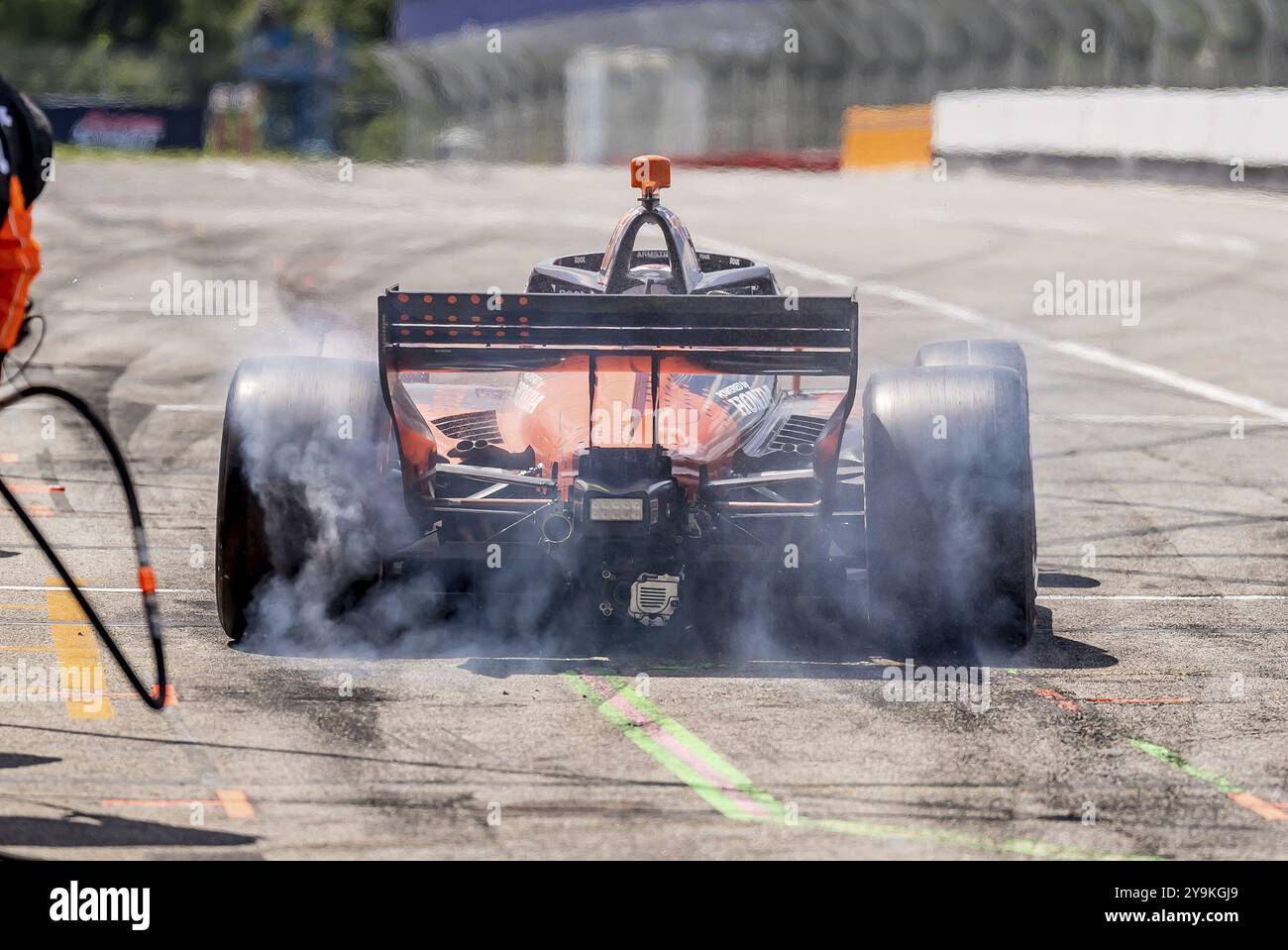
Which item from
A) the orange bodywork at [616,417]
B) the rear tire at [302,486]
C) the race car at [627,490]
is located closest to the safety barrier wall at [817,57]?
the orange bodywork at [616,417]

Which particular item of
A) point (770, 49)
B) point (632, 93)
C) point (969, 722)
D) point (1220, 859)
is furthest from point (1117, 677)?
point (632, 93)

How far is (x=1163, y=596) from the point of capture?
1021cm

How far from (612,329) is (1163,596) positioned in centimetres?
322

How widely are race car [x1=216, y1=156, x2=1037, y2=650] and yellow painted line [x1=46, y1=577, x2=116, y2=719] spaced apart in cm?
60

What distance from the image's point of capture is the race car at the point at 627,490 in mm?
8500

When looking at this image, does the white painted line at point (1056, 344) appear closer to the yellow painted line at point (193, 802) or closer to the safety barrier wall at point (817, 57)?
the yellow painted line at point (193, 802)

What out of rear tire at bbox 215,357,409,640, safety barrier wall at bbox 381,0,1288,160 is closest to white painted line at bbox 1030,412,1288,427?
rear tire at bbox 215,357,409,640

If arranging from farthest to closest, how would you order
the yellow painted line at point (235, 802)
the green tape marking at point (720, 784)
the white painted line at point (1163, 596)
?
Answer: the white painted line at point (1163, 596), the yellow painted line at point (235, 802), the green tape marking at point (720, 784)

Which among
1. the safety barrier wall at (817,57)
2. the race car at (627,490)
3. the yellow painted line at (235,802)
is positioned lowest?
the yellow painted line at (235,802)

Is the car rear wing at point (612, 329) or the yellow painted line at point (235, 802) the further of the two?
the car rear wing at point (612, 329)

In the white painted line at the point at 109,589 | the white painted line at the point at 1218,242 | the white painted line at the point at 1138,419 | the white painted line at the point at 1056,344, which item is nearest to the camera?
the white painted line at the point at 109,589

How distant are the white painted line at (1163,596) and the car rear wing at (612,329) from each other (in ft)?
7.02

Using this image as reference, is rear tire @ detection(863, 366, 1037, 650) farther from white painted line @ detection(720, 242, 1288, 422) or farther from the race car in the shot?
white painted line @ detection(720, 242, 1288, 422)

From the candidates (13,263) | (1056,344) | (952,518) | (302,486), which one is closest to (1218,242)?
(1056,344)
